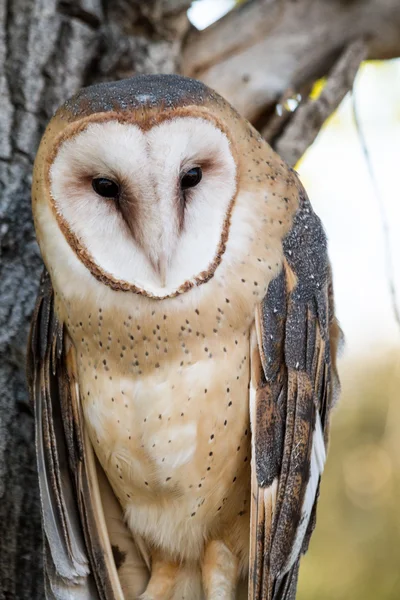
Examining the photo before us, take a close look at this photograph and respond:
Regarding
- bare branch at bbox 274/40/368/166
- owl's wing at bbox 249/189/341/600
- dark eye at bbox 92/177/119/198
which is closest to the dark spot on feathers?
owl's wing at bbox 249/189/341/600

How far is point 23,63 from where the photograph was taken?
92.8 inches

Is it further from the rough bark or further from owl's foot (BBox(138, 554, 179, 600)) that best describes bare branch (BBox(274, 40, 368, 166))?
owl's foot (BBox(138, 554, 179, 600))

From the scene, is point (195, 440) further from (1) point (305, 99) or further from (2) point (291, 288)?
(1) point (305, 99)

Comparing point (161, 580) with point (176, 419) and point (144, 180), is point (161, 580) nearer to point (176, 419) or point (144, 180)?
point (176, 419)

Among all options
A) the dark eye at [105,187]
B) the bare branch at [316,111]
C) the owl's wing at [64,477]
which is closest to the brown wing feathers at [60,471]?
the owl's wing at [64,477]

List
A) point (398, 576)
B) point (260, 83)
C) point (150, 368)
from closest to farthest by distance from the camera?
point (150, 368) → point (260, 83) → point (398, 576)

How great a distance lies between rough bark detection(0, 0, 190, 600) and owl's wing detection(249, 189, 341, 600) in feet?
2.16

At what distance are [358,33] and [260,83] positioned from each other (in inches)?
13.8

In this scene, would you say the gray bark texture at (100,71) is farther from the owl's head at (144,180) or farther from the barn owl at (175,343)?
the owl's head at (144,180)

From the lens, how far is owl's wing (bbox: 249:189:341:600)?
1.80m

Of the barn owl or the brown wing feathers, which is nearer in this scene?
the barn owl

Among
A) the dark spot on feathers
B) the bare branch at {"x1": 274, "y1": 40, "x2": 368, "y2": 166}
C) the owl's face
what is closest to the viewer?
the owl's face

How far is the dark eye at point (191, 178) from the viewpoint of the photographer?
1.66 m

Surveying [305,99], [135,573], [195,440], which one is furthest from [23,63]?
[135,573]
